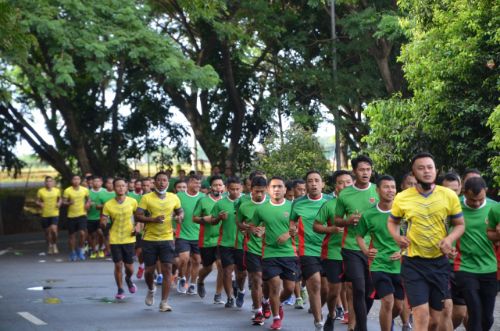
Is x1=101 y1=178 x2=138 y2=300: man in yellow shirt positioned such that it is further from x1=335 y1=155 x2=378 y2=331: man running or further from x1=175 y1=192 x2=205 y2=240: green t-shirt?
x1=335 y1=155 x2=378 y2=331: man running

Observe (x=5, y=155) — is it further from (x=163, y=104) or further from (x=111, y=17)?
(x=111, y=17)

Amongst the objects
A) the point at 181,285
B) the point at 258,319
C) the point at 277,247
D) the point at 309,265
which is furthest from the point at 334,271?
the point at 181,285

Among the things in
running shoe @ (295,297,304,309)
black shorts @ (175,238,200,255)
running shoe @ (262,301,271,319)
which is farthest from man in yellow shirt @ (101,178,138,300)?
running shoe @ (262,301,271,319)

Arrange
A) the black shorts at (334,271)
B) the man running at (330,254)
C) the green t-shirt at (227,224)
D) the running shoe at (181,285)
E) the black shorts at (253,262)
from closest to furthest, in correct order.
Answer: the man running at (330,254)
the black shorts at (334,271)
the black shorts at (253,262)
the green t-shirt at (227,224)
the running shoe at (181,285)

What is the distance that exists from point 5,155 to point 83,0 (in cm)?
1123

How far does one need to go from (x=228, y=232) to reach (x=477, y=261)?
623 cm

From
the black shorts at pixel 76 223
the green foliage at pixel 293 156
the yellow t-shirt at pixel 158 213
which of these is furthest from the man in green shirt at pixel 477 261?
the black shorts at pixel 76 223

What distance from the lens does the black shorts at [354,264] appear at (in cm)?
1211

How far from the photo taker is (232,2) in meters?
30.3

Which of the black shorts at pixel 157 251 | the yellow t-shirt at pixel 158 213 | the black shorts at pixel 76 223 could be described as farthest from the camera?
the black shorts at pixel 76 223

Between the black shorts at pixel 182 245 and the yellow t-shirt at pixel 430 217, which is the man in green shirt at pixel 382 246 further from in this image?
the black shorts at pixel 182 245

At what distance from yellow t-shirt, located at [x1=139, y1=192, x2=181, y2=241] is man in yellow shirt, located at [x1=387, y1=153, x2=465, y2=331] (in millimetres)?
6063

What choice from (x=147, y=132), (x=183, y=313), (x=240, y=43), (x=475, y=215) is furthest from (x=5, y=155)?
(x=475, y=215)

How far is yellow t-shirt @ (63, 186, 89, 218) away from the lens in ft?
84.5
